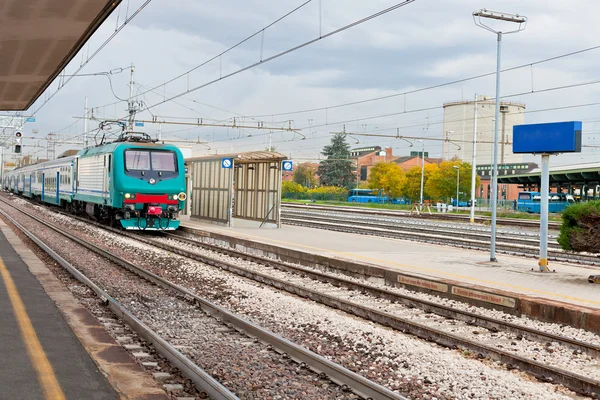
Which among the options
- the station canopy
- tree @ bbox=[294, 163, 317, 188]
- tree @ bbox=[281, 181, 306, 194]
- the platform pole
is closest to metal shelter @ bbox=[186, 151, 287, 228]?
the station canopy

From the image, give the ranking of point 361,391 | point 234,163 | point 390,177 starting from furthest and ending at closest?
1. point 390,177
2. point 234,163
3. point 361,391

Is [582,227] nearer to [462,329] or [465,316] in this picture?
[465,316]

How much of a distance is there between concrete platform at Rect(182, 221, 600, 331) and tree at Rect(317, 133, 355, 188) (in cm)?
8335

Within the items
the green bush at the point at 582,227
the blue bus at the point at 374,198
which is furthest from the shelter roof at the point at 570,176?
the green bush at the point at 582,227

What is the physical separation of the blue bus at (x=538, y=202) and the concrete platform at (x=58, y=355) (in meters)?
49.6

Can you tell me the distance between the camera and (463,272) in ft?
45.6

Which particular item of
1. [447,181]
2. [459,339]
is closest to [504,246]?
[459,339]

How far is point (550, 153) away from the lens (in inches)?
554

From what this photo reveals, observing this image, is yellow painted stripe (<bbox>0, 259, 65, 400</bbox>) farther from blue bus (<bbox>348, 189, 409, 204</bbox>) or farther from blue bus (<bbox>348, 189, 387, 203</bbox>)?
blue bus (<bbox>348, 189, 387, 203</bbox>)

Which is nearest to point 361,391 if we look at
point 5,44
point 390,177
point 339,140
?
point 5,44

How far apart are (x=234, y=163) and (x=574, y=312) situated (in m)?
18.3

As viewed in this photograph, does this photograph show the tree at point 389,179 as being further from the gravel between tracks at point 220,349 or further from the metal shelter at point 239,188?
the gravel between tracks at point 220,349

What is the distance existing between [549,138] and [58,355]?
1092cm

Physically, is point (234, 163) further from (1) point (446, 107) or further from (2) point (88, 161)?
(1) point (446, 107)
